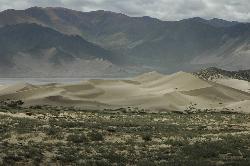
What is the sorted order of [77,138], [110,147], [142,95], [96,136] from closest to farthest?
[110,147] → [77,138] → [96,136] → [142,95]

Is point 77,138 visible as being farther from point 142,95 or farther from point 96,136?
point 142,95

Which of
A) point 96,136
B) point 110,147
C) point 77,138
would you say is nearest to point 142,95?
point 96,136

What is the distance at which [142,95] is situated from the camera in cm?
11612

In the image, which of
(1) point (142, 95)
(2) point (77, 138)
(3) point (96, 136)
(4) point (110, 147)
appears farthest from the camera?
(1) point (142, 95)

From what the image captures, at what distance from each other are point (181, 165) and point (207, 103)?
8391 cm

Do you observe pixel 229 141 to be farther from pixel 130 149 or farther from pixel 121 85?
pixel 121 85

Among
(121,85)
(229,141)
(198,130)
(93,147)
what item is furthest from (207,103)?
(93,147)

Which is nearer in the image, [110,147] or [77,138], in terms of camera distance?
[110,147]

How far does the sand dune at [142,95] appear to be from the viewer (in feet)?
331

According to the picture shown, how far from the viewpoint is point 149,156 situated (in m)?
28.8

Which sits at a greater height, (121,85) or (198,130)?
(121,85)

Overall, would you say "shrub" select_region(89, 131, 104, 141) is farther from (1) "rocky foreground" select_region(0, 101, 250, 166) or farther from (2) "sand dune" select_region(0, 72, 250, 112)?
(2) "sand dune" select_region(0, 72, 250, 112)

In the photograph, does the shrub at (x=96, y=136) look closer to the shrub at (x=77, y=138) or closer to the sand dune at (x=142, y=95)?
the shrub at (x=77, y=138)

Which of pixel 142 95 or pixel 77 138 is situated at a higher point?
pixel 142 95
